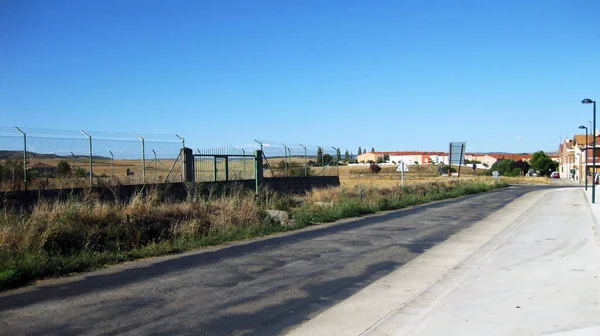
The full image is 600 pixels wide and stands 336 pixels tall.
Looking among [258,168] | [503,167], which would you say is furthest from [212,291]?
[503,167]

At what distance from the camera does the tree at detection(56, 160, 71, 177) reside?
17.0 metres

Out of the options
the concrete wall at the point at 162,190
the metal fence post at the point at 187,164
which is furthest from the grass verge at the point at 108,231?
the metal fence post at the point at 187,164

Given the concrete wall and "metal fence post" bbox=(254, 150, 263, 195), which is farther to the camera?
"metal fence post" bbox=(254, 150, 263, 195)

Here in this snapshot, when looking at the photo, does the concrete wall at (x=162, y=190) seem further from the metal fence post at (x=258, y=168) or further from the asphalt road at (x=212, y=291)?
the asphalt road at (x=212, y=291)

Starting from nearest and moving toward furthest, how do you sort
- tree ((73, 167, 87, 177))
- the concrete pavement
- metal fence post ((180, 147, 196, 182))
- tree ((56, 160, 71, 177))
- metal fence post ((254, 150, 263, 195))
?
the concrete pavement
tree ((56, 160, 71, 177))
tree ((73, 167, 87, 177))
metal fence post ((180, 147, 196, 182))
metal fence post ((254, 150, 263, 195))

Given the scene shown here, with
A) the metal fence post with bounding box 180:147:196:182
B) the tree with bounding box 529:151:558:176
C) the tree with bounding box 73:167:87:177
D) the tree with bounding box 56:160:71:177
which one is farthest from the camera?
the tree with bounding box 529:151:558:176

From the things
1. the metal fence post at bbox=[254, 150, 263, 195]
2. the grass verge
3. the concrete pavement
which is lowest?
the concrete pavement

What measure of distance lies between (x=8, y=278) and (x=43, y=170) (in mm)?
9728

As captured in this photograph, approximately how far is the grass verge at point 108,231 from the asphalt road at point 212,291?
0.51 m

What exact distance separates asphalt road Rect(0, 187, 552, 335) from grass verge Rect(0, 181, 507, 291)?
510 mm

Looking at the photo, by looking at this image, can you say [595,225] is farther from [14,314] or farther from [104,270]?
[14,314]

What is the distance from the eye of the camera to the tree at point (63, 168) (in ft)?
55.6

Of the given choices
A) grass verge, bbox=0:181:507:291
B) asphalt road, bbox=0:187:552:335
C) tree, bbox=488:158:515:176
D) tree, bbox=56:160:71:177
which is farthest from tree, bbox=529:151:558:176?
tree, bbox=56:160:71:177

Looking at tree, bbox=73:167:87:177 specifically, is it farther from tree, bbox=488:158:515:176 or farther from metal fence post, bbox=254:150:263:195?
tree, bbox=488:158:515:176
